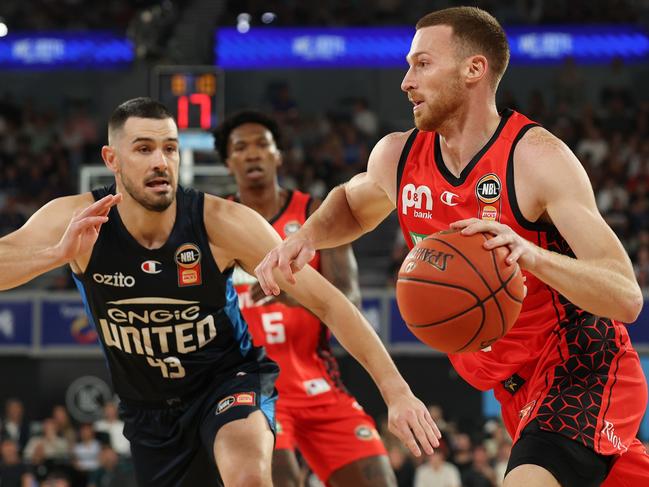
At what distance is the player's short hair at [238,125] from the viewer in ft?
23.4

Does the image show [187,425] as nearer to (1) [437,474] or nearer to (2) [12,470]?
(1) [437,474]

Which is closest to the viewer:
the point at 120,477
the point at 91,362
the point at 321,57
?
the point at 120,477

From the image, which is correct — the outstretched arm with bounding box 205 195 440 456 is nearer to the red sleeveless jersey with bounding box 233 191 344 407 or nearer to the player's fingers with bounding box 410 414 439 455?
the player's fingers with bounding box 410 414 439 455

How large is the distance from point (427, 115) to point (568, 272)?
1.01 meters

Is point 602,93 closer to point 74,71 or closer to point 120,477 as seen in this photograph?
point 74,71

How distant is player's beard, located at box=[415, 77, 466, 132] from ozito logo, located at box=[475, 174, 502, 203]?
30 centimetres

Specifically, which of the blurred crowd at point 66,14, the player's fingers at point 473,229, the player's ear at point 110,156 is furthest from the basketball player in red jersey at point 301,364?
the blurred crowd at point 66,14

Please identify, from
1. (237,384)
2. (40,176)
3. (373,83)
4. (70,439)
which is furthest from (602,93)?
(237,384)

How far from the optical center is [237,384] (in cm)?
509

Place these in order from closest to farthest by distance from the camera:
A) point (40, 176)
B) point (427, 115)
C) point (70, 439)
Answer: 1. point (427, 115)
2. point (70, 439)
3. point (40, 176)

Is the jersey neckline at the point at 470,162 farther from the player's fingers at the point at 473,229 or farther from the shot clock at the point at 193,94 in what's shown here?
the shot clock at the point at 193,94

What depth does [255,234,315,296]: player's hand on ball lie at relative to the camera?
4.14 meters

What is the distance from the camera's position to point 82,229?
437 cm

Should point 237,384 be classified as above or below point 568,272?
below
